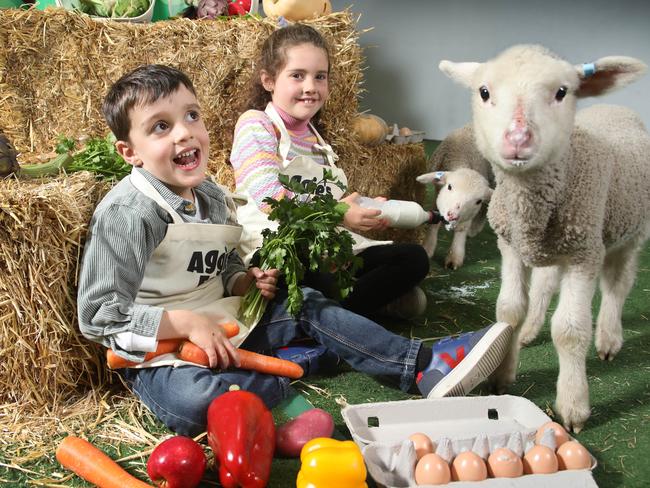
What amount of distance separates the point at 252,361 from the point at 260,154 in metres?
0.84

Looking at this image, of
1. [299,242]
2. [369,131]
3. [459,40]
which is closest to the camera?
[299,242]

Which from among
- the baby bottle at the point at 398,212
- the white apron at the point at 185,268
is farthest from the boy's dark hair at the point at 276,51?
the white apron at the point at 185,268

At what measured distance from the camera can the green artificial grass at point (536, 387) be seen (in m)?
1.71

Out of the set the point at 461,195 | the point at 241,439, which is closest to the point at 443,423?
the point at 241,439

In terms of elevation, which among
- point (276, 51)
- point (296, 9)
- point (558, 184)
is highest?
point (296, 9)

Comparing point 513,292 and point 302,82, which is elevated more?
Result: point 302,82

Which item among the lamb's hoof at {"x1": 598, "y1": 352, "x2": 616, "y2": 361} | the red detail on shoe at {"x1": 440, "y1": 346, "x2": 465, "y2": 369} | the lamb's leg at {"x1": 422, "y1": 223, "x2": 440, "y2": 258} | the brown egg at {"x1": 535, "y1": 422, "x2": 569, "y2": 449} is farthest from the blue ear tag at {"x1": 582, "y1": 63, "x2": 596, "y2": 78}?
the lamb's leg at {"x1": 422, "y1": 223, "x2": 440, "y2": 258}

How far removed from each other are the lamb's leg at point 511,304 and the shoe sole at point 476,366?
0.15 m

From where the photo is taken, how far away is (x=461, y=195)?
10.9 feet

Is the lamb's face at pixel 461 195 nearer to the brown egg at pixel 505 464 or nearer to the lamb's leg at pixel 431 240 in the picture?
the lamb's leg at pixel 431 240

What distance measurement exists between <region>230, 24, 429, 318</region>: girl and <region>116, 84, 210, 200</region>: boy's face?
0.47 metres

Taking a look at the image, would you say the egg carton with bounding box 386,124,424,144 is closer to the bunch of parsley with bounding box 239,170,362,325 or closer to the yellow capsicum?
the bunch of parsley with bounding box 239,170,362,325

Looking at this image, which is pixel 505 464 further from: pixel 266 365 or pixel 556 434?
pixel 266 365

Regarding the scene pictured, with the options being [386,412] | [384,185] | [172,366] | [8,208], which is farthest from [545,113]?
[384,185]
